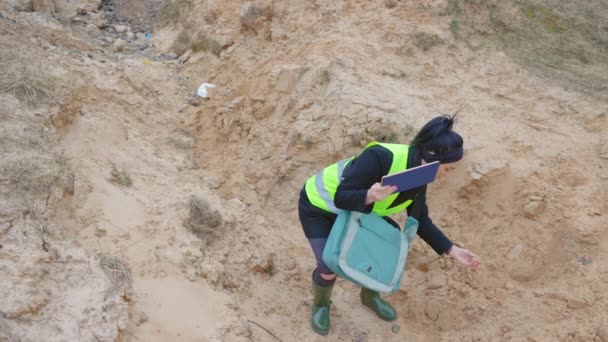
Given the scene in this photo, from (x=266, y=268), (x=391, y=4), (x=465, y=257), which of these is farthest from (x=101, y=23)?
(x=465, y=257)

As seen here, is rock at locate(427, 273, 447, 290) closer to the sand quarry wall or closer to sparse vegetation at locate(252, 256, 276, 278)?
the sand quarry wall

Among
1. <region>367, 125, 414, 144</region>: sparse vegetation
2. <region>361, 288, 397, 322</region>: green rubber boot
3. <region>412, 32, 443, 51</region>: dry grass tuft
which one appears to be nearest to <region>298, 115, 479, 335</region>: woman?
<region>361, 288, 397, 322</region>: green rubber boot

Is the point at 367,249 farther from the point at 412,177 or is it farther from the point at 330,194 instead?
the point at 412,177

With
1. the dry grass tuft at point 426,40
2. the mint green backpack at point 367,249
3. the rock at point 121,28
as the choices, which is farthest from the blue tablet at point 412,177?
the rock at point 121,28

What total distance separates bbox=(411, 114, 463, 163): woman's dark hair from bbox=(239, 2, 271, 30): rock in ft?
12.3

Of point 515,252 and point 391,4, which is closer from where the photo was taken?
point 515,252

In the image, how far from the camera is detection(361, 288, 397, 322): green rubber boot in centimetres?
332

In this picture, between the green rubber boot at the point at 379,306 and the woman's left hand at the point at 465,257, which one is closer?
the woman's left hand at the point at 465,257

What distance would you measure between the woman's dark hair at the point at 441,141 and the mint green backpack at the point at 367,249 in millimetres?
475

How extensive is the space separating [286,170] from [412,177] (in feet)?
6.51

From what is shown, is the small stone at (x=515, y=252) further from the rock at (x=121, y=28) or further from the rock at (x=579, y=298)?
the rock at (x=121, y=28)

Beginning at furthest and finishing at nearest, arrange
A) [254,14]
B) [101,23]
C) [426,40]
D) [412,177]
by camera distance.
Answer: [101,23] < [254,14] < [426,40] < [412,177]

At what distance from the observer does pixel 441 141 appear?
223 centimetres

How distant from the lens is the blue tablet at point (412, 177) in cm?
219
